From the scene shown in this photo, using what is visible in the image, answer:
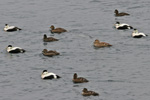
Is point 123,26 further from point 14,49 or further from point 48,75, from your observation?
point 48,75

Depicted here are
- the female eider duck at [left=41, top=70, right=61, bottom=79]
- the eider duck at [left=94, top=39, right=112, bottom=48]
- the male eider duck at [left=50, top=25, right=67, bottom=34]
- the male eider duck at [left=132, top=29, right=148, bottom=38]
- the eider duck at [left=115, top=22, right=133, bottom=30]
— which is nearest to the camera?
the female eider duck at [left=41, top=70, right=61, bottom=79]

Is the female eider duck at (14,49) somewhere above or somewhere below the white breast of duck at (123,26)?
below

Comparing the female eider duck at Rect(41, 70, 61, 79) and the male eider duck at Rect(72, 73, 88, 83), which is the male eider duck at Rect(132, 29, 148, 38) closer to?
the female eider duck at Rect(41, 70, 61, 79)

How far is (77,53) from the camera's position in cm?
4022

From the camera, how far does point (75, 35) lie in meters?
45.3

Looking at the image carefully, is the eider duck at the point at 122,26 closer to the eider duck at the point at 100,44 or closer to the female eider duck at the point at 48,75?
the eider duck at the point at 100,44

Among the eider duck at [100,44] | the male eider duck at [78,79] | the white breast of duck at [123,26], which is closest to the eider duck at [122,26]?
the white breast of duck at [123,26]

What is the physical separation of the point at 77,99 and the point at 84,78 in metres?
2.96

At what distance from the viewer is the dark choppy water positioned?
1292 inches

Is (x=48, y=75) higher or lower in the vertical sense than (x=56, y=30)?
lower

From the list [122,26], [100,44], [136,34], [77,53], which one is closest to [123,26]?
[122,26]

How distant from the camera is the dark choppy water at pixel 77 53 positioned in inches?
1292

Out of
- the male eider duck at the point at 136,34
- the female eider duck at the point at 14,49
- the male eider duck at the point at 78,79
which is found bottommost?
the male eider duck at the point at 78,79

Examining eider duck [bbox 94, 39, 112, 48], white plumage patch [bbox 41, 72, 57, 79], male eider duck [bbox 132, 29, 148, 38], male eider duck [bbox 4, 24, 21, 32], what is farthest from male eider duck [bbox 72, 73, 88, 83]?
male eider duck [bbox 4, 24, 21, 32]
